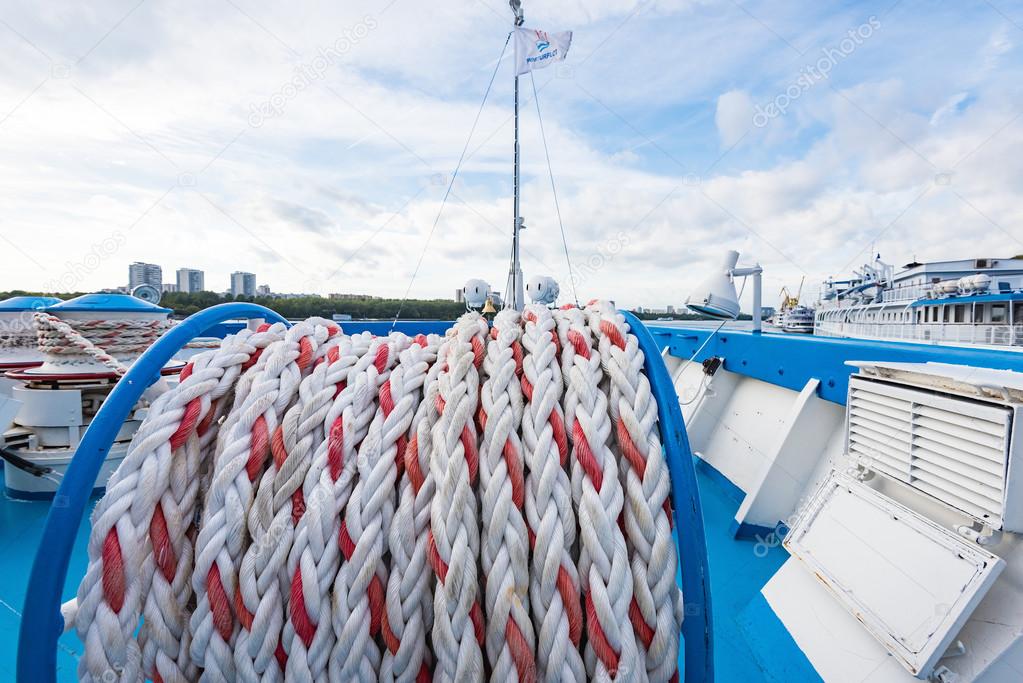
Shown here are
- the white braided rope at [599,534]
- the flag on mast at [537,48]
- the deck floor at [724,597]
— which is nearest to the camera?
the white braided rope at [599,534]

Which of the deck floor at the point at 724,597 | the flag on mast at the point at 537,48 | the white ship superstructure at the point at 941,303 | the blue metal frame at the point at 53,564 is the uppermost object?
the flag on mast at the point at 537,48

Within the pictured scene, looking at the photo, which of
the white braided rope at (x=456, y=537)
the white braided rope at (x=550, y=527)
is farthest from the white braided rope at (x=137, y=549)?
the white braided rope at (x=550, y=527)

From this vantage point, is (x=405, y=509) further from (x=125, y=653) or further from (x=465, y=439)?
(x=125, y=653)

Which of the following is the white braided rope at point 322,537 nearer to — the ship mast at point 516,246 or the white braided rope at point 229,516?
the white braided rope at point 229,516

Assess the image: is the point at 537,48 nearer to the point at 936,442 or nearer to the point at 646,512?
the point at 936,442

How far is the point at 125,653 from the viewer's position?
2.84 feet

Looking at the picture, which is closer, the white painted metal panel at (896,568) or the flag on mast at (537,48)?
the white painted metal panel at (896,568)

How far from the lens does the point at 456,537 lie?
0.87m

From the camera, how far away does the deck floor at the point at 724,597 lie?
2.09 m

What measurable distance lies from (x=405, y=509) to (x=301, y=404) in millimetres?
329

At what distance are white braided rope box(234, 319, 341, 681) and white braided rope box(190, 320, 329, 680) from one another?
2cm

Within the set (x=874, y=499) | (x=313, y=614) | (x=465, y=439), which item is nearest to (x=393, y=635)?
(x=313, y=614)

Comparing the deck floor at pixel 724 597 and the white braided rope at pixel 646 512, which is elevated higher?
the white braided rope at pixel 646 512

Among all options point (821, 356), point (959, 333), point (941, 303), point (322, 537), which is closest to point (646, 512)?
point (322, 537)
